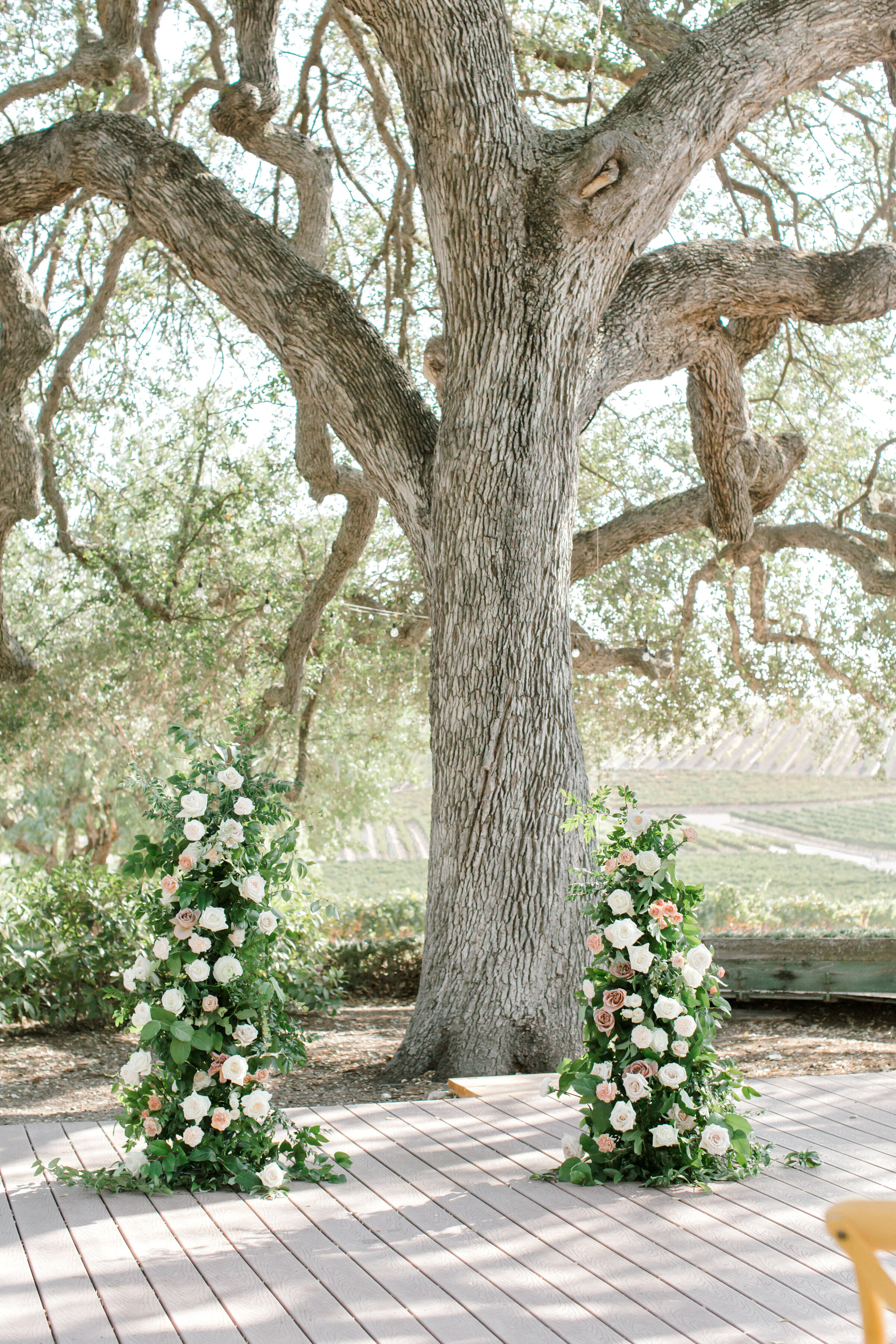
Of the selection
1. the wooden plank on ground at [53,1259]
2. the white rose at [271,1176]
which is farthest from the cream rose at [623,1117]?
the wooden plank on ground at [53,1259]

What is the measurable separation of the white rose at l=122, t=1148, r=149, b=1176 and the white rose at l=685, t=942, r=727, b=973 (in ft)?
5.62

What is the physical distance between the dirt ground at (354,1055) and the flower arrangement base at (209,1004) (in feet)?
1.65

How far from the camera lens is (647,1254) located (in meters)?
2.82

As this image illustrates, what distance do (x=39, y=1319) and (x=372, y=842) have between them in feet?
117

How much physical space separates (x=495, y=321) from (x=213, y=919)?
325 centimetres

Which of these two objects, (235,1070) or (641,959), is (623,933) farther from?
(235,1070)

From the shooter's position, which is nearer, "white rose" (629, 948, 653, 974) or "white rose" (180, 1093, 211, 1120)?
"white rose" (180, 1093, 211, 1120)

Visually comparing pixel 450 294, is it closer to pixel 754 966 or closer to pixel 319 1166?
pixel 319 1166

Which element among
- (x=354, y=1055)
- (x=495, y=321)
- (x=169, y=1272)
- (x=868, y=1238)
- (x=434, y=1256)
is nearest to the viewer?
(x=868, y=1238)

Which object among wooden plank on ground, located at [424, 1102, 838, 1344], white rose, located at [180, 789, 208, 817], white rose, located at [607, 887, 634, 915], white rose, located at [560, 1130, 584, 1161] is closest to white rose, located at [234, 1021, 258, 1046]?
white rose, located at [180, 789, 208, 817]

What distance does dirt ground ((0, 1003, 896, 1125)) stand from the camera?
5102mm

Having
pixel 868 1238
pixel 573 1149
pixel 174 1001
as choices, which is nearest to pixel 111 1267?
pixel 174 1001

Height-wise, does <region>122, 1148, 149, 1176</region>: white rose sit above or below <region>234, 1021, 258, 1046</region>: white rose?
below

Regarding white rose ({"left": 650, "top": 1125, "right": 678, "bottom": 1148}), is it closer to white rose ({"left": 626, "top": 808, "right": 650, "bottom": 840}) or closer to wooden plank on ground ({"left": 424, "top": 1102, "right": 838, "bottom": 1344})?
wooden plank on ground ({"left": 424, "top": 1102, "right": 838, "bottom": 1344})
